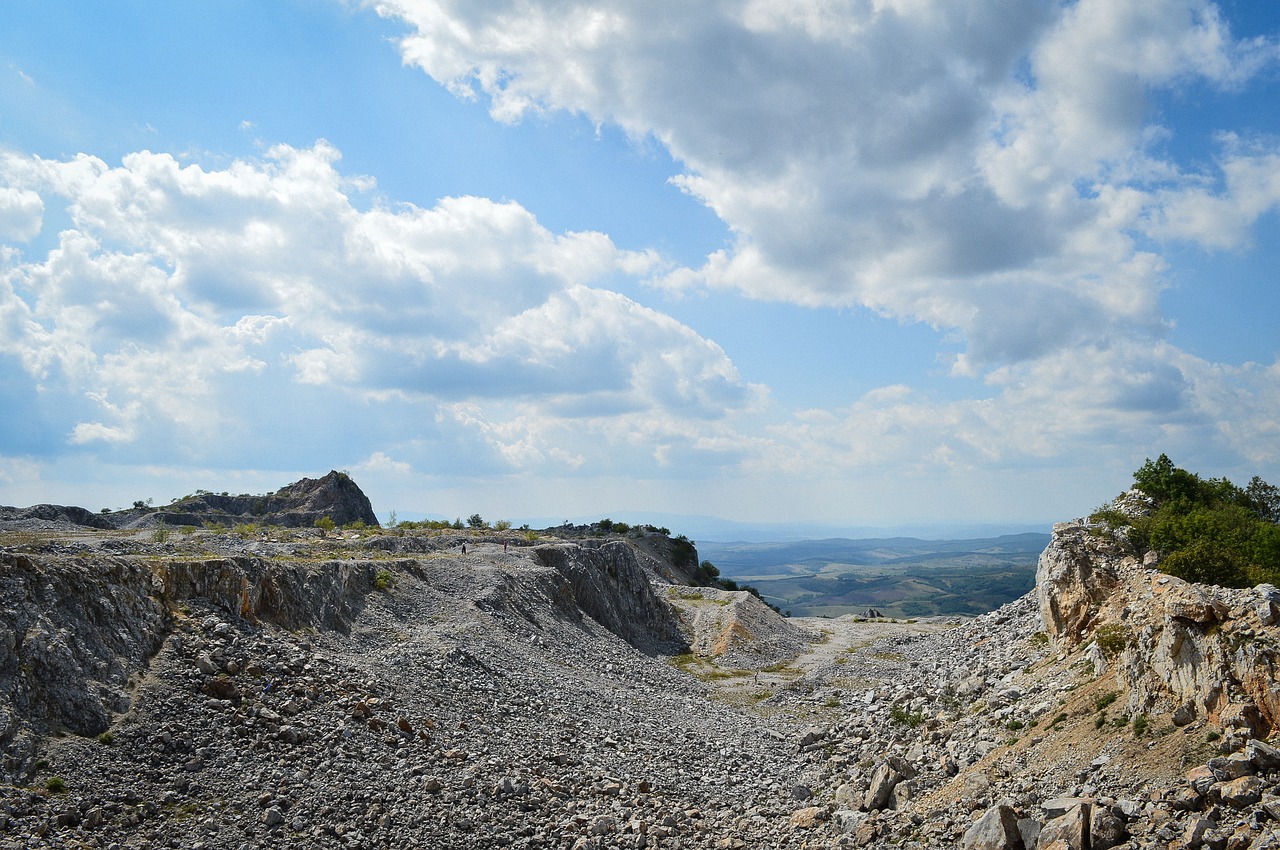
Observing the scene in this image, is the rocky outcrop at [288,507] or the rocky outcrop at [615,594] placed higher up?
the rocky outcrop at [288,507]

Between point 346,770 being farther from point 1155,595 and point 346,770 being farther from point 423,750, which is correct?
point 1155,595

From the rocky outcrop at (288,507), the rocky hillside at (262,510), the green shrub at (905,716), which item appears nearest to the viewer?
Answer: the green shrub at (905,716)

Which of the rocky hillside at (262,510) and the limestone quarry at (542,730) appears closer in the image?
the limestone quarry at (542,730)

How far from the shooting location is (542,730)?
3172cm

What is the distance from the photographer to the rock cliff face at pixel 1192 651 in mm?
19125

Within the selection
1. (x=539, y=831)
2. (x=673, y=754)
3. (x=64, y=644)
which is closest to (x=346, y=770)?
(x=539, y=831)

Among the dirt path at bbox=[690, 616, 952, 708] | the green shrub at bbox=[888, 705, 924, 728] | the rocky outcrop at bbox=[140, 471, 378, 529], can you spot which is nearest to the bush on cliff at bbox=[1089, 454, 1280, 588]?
the green shrub at bbox=[888, 705, 924, 728]

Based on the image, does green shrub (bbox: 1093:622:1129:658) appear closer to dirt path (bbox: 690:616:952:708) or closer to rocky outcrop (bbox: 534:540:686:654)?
dirt path (bbox: 690:616:952:708)

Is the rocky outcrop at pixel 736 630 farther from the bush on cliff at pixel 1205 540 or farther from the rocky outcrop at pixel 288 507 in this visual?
the rocky outcrop at pixel 288 507

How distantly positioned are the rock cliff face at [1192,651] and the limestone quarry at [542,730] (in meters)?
0.07

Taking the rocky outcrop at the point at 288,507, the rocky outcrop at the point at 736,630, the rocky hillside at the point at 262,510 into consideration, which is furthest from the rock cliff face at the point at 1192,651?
the rocky outcrop at the point at 288,507

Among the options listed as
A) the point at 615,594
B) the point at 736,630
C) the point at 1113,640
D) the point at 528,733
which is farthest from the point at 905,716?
the point at 615,594

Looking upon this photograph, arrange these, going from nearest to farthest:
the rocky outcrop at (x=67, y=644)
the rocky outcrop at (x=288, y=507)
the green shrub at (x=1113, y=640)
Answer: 1. the rocky outcrop at (x=67, y=644)
2. the green shrub at (x=1113, y=640)
3. the rocky outcrop at (x=288, y=507)

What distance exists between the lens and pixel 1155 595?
2545 centimetres
